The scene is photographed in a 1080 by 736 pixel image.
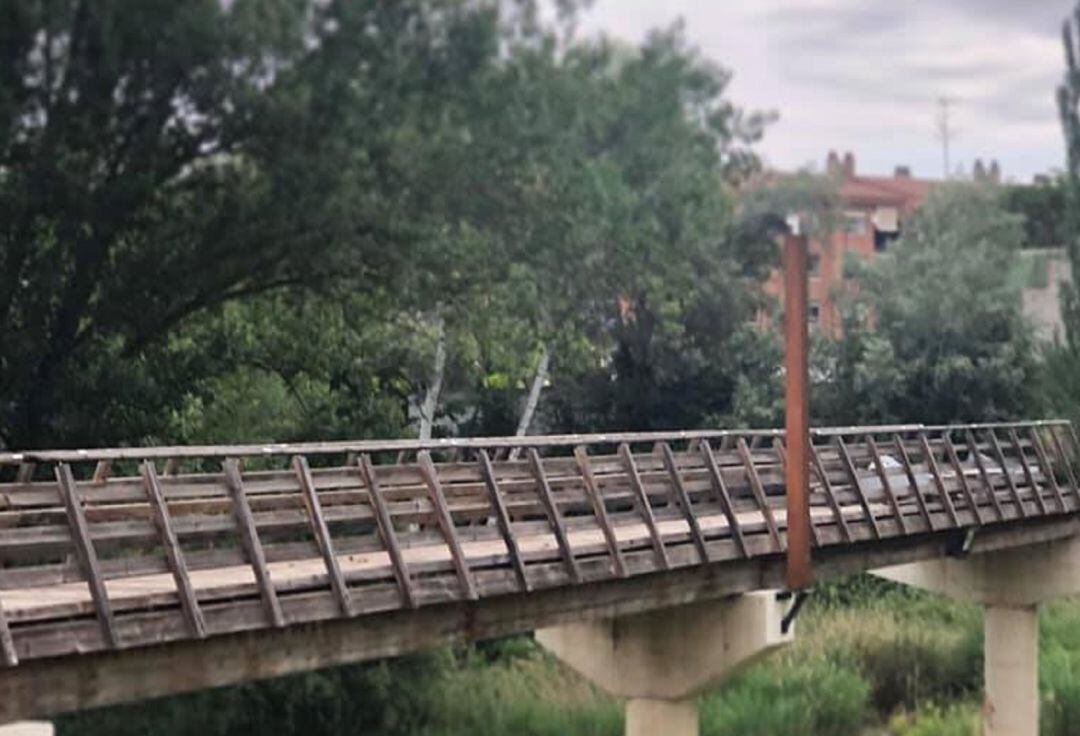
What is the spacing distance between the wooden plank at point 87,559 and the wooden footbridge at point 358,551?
0.01m

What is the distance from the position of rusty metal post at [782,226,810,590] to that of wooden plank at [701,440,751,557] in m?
0.59

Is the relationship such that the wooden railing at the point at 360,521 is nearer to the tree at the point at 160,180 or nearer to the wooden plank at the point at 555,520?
the wooden plank at the point at 555,520

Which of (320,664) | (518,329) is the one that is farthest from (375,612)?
(518,329)

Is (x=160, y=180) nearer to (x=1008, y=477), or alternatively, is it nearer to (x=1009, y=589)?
(x=1008, y=477)

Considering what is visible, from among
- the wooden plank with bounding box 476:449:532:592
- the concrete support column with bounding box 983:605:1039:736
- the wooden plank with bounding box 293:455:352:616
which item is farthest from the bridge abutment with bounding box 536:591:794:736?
the concrete support column with bounding box 983:605:1039:736

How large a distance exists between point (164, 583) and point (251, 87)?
1536 centimetres

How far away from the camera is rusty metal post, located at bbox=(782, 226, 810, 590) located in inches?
630

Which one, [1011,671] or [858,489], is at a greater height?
[858,489]

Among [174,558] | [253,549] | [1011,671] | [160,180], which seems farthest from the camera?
[1011,671]

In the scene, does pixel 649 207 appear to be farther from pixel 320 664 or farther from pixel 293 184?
pixel 320 664

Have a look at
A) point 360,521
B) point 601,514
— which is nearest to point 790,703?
point 601,514

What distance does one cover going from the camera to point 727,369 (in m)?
40.8

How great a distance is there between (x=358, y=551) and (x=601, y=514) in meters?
2.14

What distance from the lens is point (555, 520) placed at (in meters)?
14.3
